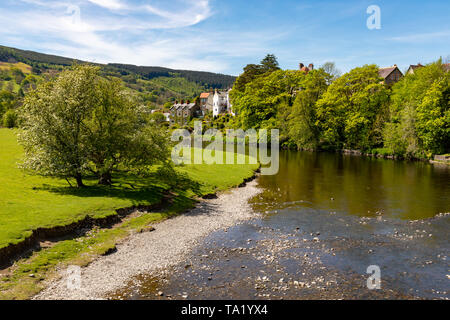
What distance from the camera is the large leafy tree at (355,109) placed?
75.4 metres

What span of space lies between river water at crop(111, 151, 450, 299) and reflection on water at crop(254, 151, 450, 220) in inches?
6.4

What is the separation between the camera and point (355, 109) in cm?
7875

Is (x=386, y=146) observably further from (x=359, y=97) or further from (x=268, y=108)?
(x=268, y=108)

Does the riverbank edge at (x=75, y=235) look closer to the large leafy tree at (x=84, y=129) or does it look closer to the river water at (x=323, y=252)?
the river water at (x=323, y=252)

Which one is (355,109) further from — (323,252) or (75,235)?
(75,235)

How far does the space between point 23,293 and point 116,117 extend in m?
19.0

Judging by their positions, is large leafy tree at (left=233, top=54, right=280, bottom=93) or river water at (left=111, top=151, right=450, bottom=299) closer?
river water at (left=111, top=151, right=450, bottom=299)

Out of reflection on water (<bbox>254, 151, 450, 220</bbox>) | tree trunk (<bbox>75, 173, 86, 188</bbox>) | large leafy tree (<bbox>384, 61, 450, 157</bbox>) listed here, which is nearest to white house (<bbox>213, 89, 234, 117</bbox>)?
large leafy tree (<bbox>384, 61, 450, 157</bbox>)

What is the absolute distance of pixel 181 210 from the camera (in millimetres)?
28453

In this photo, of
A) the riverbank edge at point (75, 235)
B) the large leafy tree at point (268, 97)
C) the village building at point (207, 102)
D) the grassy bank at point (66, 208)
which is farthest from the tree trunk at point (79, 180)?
the village building at point (207, 102)

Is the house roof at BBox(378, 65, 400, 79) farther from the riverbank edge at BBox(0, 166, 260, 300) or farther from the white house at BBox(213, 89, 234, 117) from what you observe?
the riverbank edge at BBox(0, 166, 260, 300)

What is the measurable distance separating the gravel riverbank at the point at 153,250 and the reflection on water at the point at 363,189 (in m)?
4.62

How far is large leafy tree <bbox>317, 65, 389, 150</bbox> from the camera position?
7544 cm
